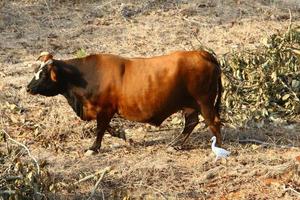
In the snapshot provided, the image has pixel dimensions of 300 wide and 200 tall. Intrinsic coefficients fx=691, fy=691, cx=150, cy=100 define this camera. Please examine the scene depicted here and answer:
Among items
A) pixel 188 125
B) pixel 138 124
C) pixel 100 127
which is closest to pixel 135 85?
pixel 100 127

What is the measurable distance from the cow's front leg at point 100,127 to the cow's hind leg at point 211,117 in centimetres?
104

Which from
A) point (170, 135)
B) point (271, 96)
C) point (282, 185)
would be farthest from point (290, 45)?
point (282, 185)

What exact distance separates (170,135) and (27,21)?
4.96m

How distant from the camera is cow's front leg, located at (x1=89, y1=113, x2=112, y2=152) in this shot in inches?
298

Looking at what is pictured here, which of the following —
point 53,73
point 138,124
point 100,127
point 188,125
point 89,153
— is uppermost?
point 53,73

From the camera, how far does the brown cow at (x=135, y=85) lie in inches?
292

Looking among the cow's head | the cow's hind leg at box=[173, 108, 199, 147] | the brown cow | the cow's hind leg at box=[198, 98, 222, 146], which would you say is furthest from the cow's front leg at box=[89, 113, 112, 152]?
the cow's hind leg at box=[198, 98, 222, 146]

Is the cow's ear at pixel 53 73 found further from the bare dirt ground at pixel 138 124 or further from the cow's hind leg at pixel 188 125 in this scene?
the cow's hind leg at pixel 188 125

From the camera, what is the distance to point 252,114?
8516mm

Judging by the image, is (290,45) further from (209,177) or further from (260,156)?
(209,177)

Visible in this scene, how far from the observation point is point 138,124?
8.55 metres

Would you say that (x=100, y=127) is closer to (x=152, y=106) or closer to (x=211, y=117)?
(x=152, y=106)

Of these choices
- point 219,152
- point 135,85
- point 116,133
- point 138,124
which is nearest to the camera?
point 219,152

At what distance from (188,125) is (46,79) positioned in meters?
1.69
